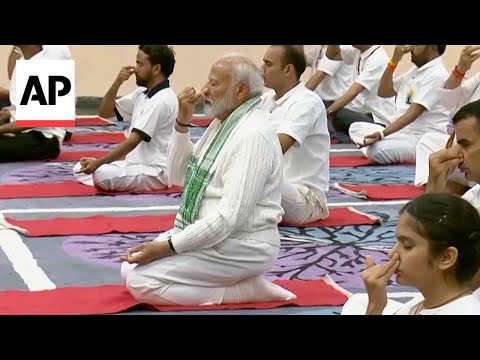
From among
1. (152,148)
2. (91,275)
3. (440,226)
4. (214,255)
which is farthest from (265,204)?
(152,148)

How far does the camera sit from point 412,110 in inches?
258

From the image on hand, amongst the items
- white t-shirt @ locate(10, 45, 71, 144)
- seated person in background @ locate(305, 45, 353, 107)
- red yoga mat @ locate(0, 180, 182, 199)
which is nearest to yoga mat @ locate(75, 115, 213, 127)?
seated person in background @ locate(305, 45, 353, 107)

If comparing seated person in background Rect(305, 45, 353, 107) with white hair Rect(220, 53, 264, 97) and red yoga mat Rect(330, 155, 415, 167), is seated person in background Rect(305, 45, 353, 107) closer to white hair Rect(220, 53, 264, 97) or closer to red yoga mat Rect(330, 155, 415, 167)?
red yoga mat Rect(330, 155, 415, 167)

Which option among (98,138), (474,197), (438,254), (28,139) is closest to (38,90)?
(28,139)

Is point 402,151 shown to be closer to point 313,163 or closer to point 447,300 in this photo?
point 313,163

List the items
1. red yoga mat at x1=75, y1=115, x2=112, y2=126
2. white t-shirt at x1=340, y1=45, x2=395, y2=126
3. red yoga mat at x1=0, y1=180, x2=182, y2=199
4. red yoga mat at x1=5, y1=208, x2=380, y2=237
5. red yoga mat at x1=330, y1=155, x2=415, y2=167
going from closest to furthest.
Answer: red yoga mat at x1=5, y1=208, x2=380, y2=237 → red yoga mat at x1=0, y1=180, x2=182, y2=199 → red yoga mat at x1=330, y1=155, x2=415, y2=167 → white t-shirt at x1=340, y1=45, x2=395, y2=126 → red yoga mat at x1=75, y1=115, x2=112, y2=126

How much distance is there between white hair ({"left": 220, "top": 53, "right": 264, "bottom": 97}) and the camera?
11.9ft

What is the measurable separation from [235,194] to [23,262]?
1.20m

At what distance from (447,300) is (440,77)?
4203mm

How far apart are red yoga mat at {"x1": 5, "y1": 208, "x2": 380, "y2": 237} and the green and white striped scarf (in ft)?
3.76

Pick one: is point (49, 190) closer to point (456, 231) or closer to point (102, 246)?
point (102, 246)
